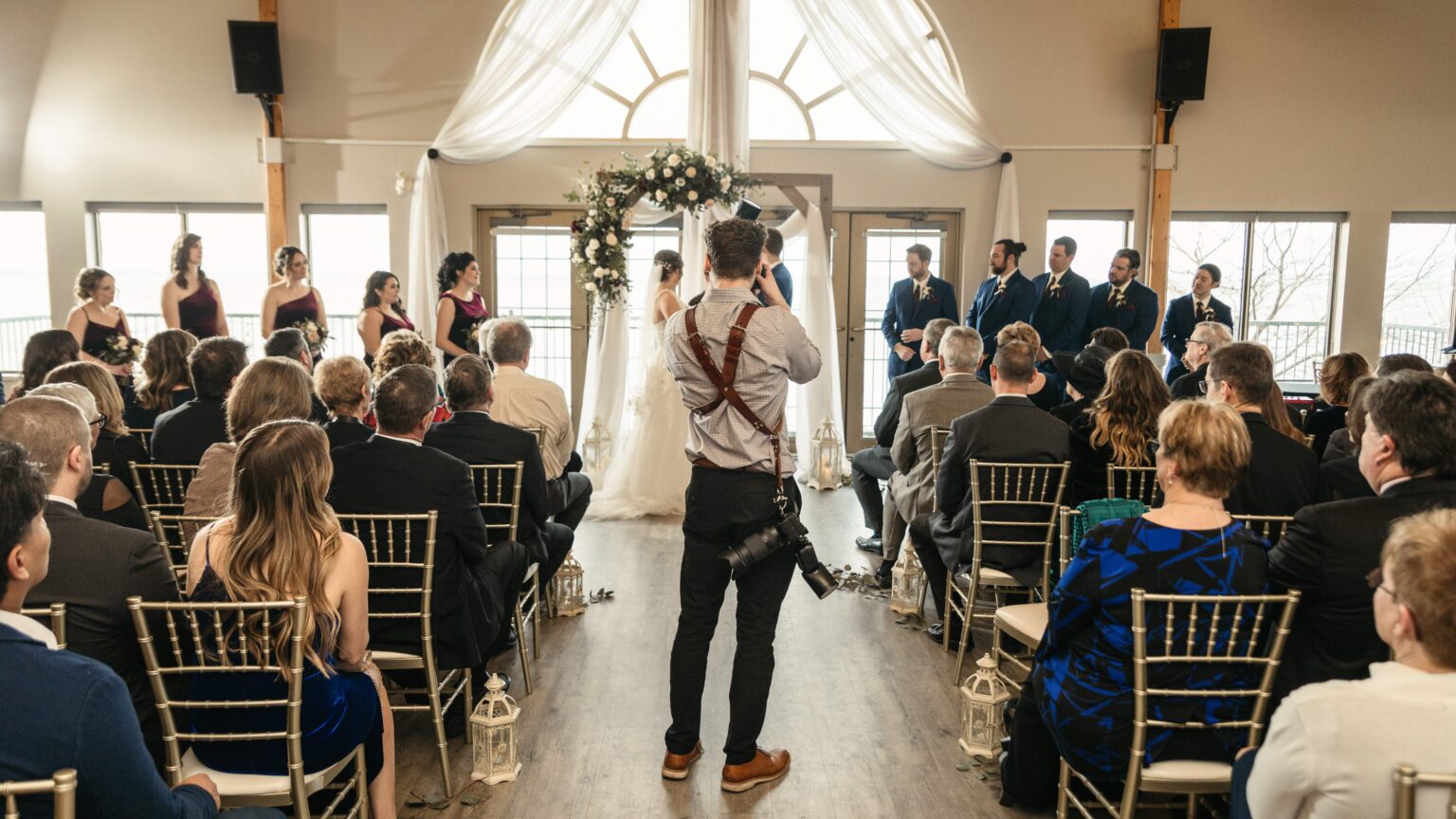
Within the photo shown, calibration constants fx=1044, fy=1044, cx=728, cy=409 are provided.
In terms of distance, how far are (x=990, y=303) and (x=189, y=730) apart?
Result: 6114mm

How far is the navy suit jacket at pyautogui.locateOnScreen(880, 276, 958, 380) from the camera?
7535 millimetres

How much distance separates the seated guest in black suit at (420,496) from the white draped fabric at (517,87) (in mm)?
5288

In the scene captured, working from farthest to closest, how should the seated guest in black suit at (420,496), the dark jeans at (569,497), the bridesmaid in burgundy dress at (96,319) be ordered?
the bridesmaid in burgundy dress at (96,319)
the dark jeans at (569,497)
the seated guest in black suit at (420,496)

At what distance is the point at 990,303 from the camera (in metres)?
7.41

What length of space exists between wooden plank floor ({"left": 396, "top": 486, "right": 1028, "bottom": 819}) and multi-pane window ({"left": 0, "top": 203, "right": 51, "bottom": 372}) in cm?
664

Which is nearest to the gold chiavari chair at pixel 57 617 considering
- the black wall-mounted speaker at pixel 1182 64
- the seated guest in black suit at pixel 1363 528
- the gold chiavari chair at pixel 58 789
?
the gold chiavari chair at pixel 58 789

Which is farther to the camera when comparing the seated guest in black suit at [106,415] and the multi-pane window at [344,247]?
the multi-pane window at [344,247]

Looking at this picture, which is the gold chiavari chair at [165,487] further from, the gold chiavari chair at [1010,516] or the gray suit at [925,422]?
the gray suit at [925,422]

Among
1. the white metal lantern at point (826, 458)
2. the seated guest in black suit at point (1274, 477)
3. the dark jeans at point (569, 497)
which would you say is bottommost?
the white metal lantern at point (826, 458)

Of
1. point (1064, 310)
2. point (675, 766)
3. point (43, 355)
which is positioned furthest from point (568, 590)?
point (1064, 310)

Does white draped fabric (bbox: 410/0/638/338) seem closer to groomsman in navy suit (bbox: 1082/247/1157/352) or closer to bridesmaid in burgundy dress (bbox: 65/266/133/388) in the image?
bridesmaid in burgundy dress (bbox: 65/266/133/388)

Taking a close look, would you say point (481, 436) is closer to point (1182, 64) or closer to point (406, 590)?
point (406, 590)

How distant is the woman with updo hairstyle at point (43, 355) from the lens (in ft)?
14.4

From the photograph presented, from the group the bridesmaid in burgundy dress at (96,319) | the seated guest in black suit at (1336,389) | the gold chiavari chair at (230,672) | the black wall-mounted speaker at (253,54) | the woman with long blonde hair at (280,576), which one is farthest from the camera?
the black wall-mounted speaker at (253,54)
